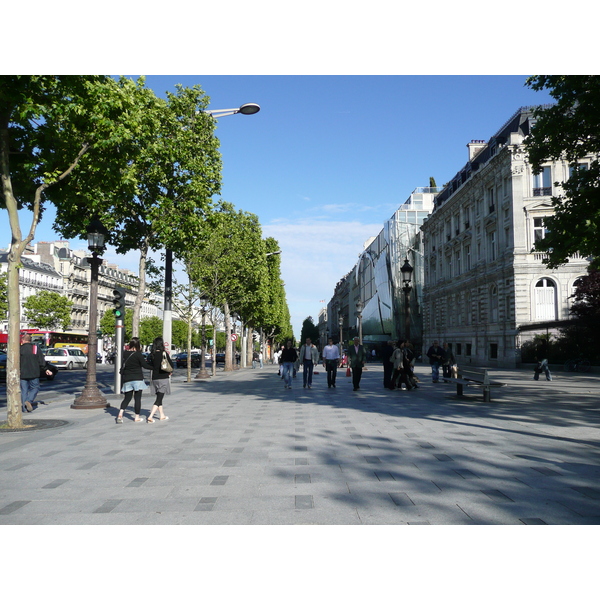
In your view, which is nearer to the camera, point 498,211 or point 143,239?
point 143,239

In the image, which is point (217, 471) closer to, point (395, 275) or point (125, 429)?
point (125, 429)

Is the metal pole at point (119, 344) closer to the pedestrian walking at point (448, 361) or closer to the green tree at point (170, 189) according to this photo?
the green tree at point (170, 189)

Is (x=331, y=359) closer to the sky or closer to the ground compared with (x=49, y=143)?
closer to the ground

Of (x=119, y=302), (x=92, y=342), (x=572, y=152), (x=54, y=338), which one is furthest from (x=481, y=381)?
(x=54, y=338)

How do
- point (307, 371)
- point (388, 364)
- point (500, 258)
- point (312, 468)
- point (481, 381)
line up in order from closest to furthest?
point (312, 468)
point (481, 381)
point (388, 364)
point (307, 371)
point (500, 258)

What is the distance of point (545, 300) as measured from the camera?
35406 millimetres

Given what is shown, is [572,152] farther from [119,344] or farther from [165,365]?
[119,344]

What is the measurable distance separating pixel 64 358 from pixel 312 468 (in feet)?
125

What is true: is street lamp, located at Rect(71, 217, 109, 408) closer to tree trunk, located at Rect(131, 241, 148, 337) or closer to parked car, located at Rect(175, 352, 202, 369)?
tree trunk, located at Rect(131, 241, 148, 337)

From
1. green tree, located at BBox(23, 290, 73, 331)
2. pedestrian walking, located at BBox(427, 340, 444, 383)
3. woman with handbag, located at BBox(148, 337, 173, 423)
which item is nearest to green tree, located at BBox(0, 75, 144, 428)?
woman with handbag, located at BBox(148, 337, 173, 423)

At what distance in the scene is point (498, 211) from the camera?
127 feet

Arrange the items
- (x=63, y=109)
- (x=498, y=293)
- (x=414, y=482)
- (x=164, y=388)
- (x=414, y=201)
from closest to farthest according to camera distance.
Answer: (x=414, y=482) → (x=63, y=109) → (x=164, y=388) → (x=498, y=293) → (x=414, y=201)
